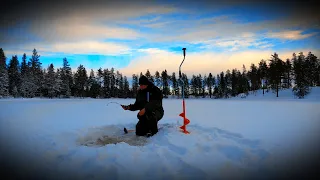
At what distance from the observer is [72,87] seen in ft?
263

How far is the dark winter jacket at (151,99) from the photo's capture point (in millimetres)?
6504

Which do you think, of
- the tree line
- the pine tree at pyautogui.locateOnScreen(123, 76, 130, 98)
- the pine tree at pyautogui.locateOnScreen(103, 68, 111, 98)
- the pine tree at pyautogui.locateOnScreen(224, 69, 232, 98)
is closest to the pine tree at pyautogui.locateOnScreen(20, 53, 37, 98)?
the tree line

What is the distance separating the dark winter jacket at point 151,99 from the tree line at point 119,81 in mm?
46215

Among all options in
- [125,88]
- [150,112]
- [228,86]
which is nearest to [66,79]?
[125,88]

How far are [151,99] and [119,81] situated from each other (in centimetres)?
9244

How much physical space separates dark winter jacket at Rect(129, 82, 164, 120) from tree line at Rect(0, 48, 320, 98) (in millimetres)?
46215

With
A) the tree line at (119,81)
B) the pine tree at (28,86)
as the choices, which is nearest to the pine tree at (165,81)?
the tree line at (119,81)

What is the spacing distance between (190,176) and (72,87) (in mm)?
82864

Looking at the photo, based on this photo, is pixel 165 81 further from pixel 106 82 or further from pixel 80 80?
pixel 80 80

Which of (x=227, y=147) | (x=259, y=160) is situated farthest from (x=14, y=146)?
(x=259, y=160)

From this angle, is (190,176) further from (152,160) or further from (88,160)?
(88,160)

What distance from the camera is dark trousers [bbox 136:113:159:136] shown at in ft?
21.8

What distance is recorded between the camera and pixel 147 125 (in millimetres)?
6707

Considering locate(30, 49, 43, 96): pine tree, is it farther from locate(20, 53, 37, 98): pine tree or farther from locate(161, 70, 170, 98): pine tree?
locate(161, 70, 170, 98): pine tree
